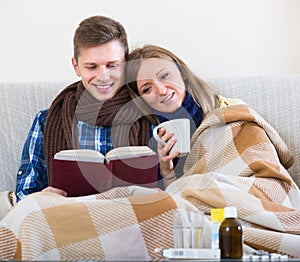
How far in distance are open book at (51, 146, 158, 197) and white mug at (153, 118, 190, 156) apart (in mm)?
178

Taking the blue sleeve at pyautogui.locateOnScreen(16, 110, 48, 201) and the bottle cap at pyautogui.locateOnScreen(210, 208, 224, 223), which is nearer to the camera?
the bottle cap at pyautogui.locateOnScreen(210, 208, 224, 223)

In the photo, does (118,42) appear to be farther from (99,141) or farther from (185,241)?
(185,241)

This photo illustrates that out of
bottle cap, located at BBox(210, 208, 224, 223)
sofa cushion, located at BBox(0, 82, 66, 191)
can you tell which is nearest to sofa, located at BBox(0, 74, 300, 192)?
sofa cushion, located at BBox(0, 82, 66, 191)

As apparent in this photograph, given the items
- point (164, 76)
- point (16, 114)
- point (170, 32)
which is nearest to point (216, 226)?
point (164, 76)

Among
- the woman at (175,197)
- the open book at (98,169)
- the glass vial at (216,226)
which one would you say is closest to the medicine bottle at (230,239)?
the glass vial at (216,226)

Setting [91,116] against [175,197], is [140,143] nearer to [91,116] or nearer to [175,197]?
[91,116]

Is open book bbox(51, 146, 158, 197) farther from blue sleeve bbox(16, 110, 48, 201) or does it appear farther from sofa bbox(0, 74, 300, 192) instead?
sofa bbox(0, 74, 300, 192)

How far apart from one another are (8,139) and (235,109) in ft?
2.65

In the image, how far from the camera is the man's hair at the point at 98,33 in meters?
2.33

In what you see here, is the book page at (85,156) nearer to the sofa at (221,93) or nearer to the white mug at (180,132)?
the white mug at (180,132)

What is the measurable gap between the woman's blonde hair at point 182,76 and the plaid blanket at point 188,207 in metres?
0.13

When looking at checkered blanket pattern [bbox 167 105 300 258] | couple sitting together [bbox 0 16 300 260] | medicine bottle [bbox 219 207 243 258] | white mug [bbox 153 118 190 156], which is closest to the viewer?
medicine bottle [bbox 219 207 243 258]

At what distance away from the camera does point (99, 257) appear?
1609mm

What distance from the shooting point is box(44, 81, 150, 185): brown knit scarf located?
7.59 feet
